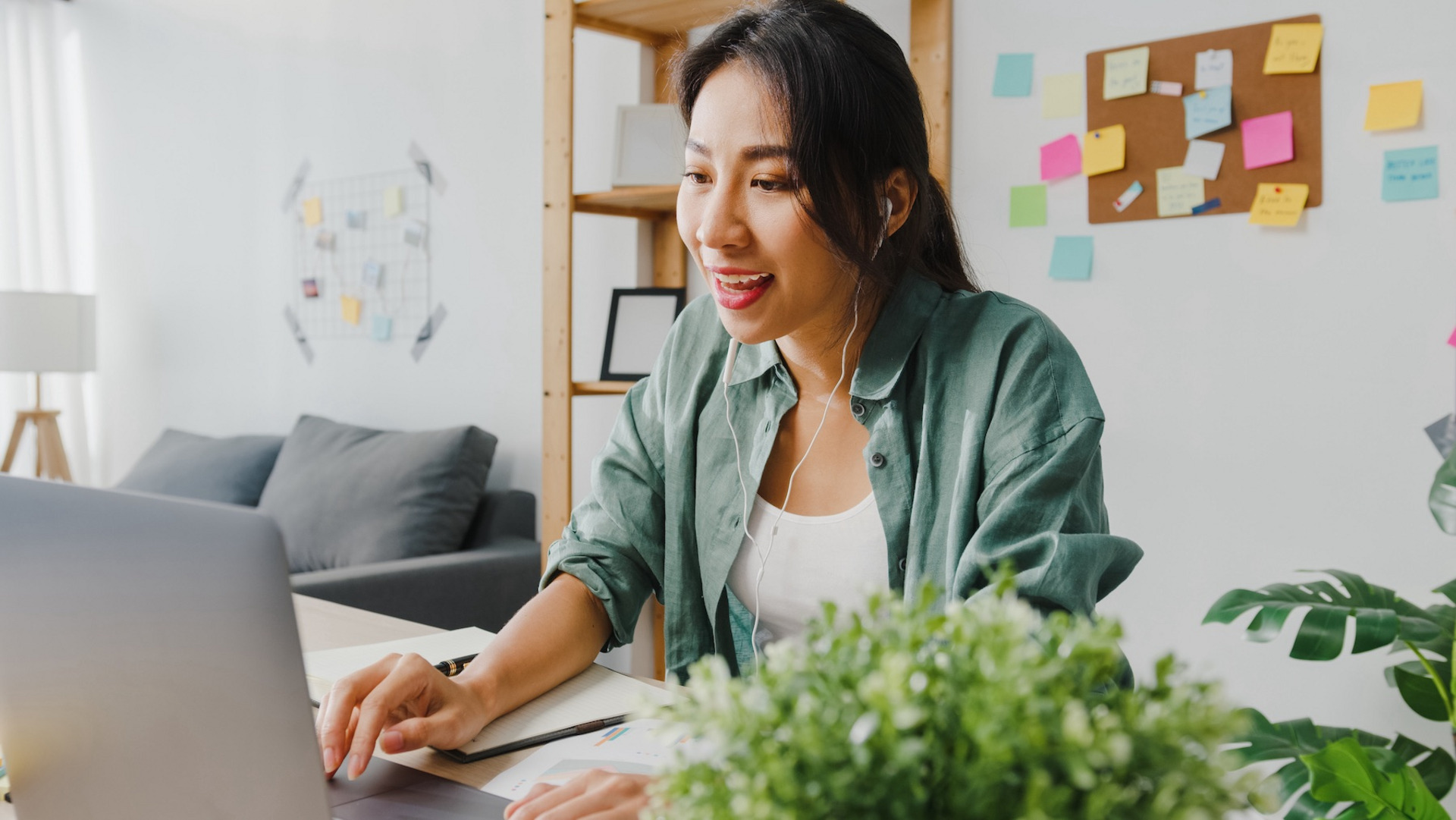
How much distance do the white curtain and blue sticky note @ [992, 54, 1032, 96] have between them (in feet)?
12.4

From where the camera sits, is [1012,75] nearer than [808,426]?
No

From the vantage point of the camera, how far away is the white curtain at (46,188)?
427cm

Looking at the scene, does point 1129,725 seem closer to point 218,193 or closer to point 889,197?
point 889,197

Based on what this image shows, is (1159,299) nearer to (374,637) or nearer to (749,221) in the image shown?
(749,221)

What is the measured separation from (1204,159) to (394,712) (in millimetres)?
1680

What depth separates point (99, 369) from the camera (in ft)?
14.5

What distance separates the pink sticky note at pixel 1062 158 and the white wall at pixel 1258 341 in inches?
0.8

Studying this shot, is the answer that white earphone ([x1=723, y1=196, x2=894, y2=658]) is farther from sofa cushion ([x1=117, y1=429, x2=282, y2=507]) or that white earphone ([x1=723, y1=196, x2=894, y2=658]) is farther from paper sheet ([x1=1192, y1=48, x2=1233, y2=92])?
sofa cushion ([x1=117, y1=429, x2=282, y2=507])

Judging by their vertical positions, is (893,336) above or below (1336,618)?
above

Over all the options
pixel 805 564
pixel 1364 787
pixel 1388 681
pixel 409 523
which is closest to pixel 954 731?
pixel 805 564

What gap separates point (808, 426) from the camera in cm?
127

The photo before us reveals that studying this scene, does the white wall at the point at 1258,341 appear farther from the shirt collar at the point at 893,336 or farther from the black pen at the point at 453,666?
the black pen at the point at 453,666

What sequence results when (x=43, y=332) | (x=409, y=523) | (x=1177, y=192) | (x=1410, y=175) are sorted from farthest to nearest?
(x=43, y=332)
(x=409, y=523)
(x=1177, y=192)
(x=1410, y=175)

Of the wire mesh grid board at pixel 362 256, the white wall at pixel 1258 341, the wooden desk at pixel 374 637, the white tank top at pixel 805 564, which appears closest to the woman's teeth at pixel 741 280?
the white tank top at pixel 805 564
